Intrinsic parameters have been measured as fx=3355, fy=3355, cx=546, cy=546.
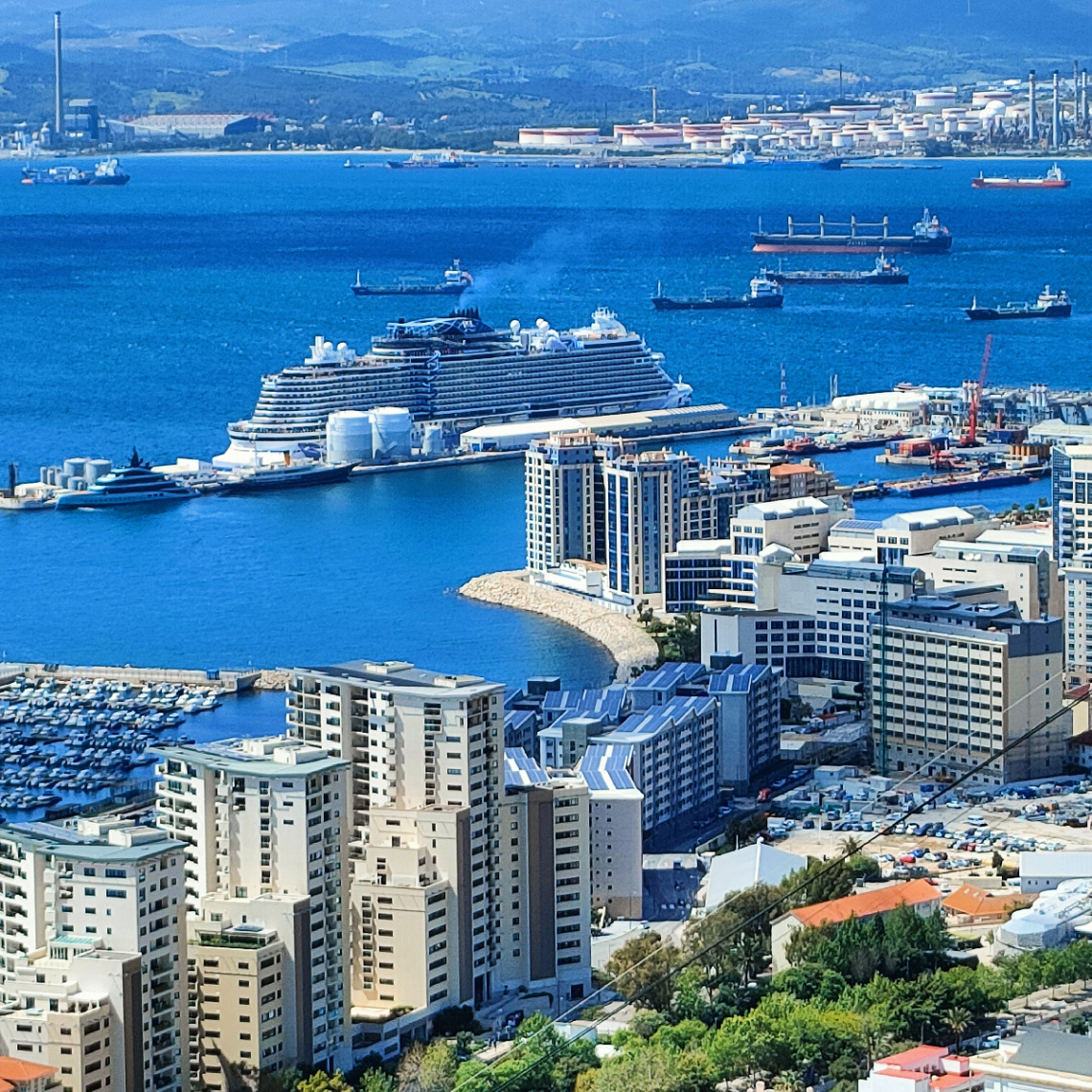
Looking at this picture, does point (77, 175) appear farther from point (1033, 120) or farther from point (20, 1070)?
point (20, 1070)

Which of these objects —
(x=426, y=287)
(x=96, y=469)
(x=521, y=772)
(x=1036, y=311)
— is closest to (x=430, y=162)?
(x=426, y=287)

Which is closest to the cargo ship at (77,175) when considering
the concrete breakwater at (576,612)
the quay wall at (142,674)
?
the concrete breakwater at (576,612)

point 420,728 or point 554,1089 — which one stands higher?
point 420,728

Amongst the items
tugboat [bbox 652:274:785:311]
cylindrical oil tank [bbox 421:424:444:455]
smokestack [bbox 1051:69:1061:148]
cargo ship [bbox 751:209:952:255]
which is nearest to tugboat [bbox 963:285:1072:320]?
tugboat [bbox 652:274:785:311]

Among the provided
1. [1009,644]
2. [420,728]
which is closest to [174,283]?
[1009,644]

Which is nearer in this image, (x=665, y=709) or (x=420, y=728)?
(x=420, y=728)

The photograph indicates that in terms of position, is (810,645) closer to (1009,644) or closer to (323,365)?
(1009,644)
